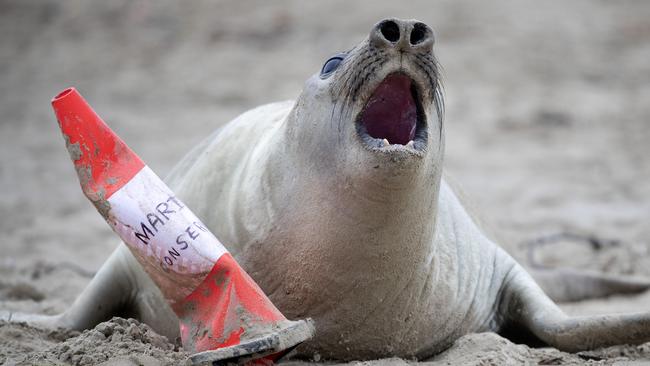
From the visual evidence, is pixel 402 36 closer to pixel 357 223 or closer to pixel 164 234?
pixel 357 223

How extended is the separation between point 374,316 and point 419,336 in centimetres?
25

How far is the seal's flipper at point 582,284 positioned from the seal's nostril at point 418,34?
98.5 inches

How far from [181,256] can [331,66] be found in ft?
2.38

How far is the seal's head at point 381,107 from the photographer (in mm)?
2629

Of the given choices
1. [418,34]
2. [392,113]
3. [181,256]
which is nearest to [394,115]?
[392,113]

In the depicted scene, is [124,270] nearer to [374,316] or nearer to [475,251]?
[374,316]

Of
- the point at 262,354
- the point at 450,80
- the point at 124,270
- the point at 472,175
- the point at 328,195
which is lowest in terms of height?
the point at 262,354

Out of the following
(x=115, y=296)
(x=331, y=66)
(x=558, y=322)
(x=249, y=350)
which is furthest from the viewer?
(x=115, y=296)

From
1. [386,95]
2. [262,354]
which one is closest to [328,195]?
[386,95]

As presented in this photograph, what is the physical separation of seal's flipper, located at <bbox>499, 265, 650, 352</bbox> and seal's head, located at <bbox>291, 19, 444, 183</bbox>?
0.88 m

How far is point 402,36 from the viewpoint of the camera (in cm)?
262

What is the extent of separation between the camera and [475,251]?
145 inches

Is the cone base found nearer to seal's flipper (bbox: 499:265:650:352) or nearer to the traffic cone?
the traffic cone

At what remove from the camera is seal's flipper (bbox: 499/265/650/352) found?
10.7ft
